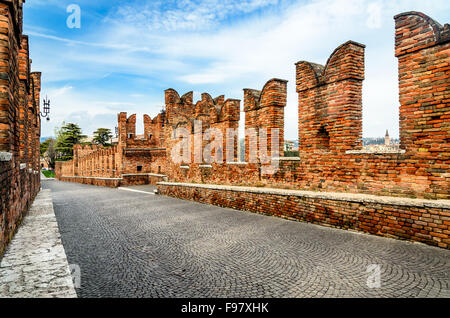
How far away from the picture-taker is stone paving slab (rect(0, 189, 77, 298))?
329cm

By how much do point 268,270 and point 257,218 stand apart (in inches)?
153

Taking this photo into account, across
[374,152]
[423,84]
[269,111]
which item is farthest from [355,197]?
[269,111]

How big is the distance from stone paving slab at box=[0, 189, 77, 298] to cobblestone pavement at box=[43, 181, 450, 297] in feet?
0.89

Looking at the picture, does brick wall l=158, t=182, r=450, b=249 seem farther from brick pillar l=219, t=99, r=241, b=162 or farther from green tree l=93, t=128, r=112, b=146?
green tree l=93, t=128, r=112, b=146

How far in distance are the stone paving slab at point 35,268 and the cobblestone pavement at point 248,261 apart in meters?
0.27

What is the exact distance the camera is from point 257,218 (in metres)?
8.07

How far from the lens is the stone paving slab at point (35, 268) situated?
3.29 meters

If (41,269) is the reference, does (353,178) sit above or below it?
above

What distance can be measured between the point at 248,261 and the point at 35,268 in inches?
127

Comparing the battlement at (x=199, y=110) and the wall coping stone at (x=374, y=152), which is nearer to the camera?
the wall coping stone at (x=374, y=152)

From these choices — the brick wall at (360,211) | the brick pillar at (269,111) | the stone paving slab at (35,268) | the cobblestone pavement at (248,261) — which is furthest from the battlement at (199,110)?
the stone paving slab at (35,268)

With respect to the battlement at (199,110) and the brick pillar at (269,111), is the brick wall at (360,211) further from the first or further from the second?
the battlement at (199,110)
